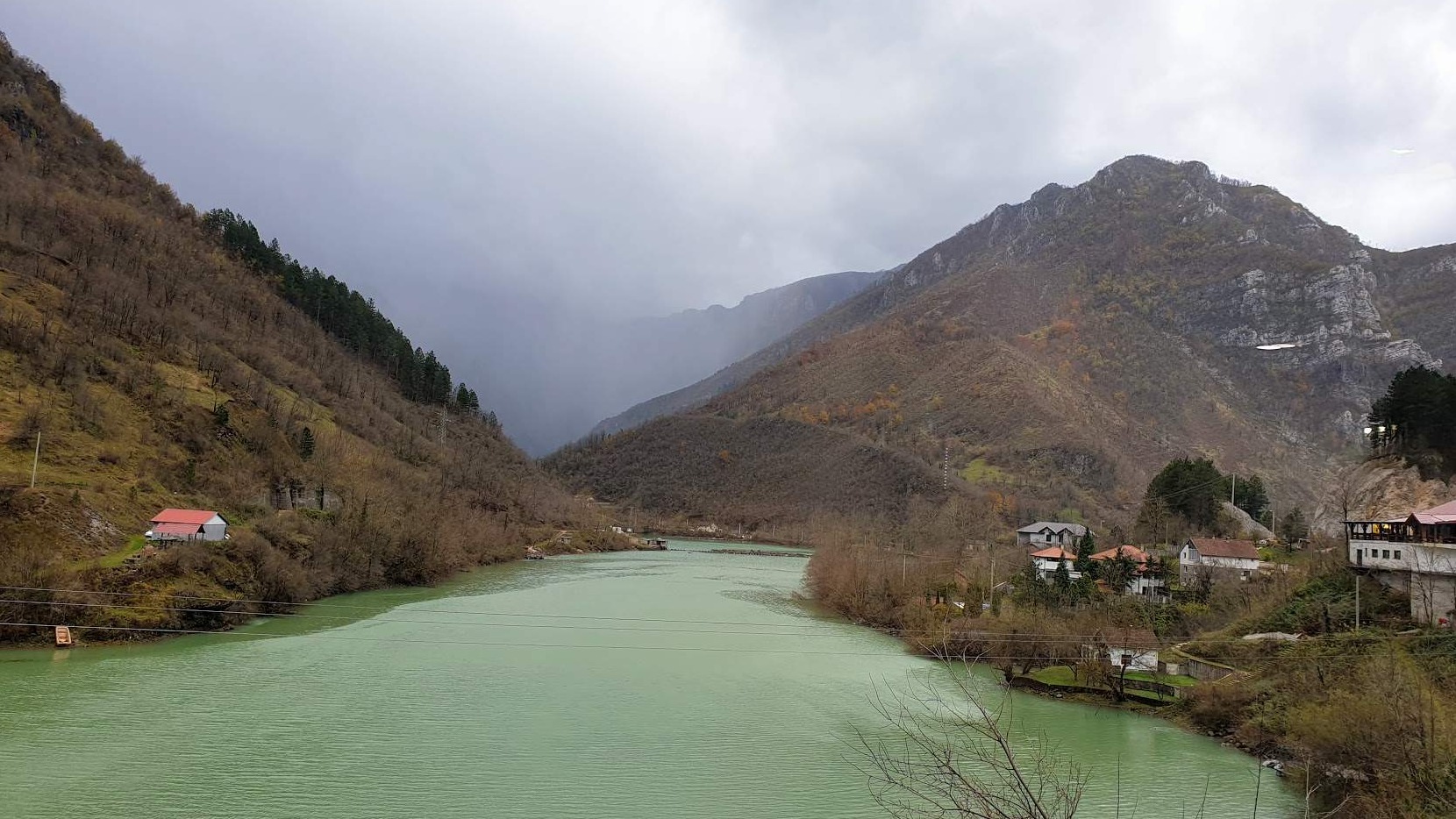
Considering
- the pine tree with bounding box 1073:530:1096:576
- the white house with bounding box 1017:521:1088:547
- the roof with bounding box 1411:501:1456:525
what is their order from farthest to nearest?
the white house with bounding box 1017:521:1088:547, the pine tree with bounding box 1073:530:1096:576, the roof with bounding box 1411:501:1456:525

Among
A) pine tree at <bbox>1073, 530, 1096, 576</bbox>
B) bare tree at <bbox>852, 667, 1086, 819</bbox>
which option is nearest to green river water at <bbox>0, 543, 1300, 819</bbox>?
bare tree at <bbox>852, 667, 1086, 819</bbox>

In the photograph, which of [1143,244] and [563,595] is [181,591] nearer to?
[563,595]

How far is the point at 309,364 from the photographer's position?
239 feet

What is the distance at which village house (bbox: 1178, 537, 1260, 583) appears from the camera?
129 ft

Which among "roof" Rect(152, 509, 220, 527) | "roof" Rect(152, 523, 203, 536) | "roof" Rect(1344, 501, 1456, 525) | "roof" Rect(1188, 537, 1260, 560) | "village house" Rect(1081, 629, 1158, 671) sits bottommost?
"village house" Rect(1081, 629, 1158, 671)

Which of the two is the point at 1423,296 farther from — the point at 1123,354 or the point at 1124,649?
the point at 1124,649

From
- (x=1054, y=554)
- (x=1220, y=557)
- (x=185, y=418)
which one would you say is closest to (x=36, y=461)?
(x=185, y=418)

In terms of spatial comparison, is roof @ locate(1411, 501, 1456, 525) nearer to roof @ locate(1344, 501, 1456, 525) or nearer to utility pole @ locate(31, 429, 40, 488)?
roof @ locate(1344, 501, 1456, 525)

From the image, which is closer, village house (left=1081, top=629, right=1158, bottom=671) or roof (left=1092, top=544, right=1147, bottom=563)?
village house (left=1081, top=629, right=1158, bottom=671)

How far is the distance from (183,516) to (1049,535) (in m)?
56.1

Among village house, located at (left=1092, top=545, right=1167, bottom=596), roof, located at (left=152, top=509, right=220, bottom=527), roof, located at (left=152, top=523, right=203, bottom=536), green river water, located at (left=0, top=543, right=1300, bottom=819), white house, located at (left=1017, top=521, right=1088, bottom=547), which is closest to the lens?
green river water, located at (left=0, top=543, right=1300, bottom=819)

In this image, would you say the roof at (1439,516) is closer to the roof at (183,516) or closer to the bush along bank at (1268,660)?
the bush along bank at (1268,660)

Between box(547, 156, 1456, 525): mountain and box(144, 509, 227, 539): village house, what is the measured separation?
76.5 m

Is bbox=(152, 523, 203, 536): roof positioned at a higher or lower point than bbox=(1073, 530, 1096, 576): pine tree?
higher
